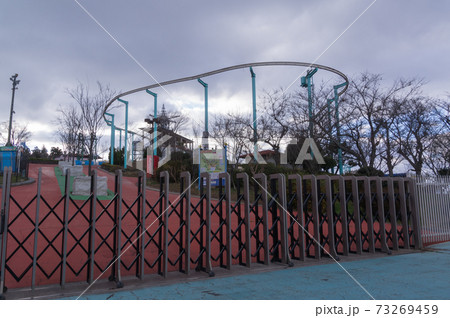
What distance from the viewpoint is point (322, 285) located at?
4449 millimetres

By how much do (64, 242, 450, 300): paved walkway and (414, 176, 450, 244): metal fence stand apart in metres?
2.82

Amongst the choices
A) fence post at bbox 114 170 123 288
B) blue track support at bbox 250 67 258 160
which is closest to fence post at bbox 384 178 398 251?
fence post at bbox 114 170 123 288

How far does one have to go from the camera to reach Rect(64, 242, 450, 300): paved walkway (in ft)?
13.1

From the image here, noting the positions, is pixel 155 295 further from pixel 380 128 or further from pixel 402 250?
pixel 380 128

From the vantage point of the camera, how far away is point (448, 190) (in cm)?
909

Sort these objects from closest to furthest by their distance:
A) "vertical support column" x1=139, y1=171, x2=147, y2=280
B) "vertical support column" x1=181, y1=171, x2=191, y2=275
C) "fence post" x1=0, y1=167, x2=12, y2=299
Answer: "fence post" x1=0, y1=167, x2=12, y2=299
"vertical support column" x1=139, y1=171, x2=147, y2=280
"vertical support column" x1=181, y1=171, x2=191, y2=275

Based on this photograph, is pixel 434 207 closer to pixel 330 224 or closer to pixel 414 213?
pixel 414 213

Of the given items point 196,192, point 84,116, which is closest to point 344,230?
point 196,192

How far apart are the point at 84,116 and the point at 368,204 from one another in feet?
56.8

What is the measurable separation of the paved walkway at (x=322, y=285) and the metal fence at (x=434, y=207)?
2819 millimetres

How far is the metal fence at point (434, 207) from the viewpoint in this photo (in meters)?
8.45

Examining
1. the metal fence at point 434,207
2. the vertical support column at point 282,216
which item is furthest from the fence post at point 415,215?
the vertical support column at point 282,216

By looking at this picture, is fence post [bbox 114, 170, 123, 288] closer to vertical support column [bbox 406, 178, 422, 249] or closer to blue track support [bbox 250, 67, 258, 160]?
vertical support column [bbox 406, 178, 422, 249]

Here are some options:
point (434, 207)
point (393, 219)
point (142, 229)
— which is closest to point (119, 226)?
point (142, 229)
